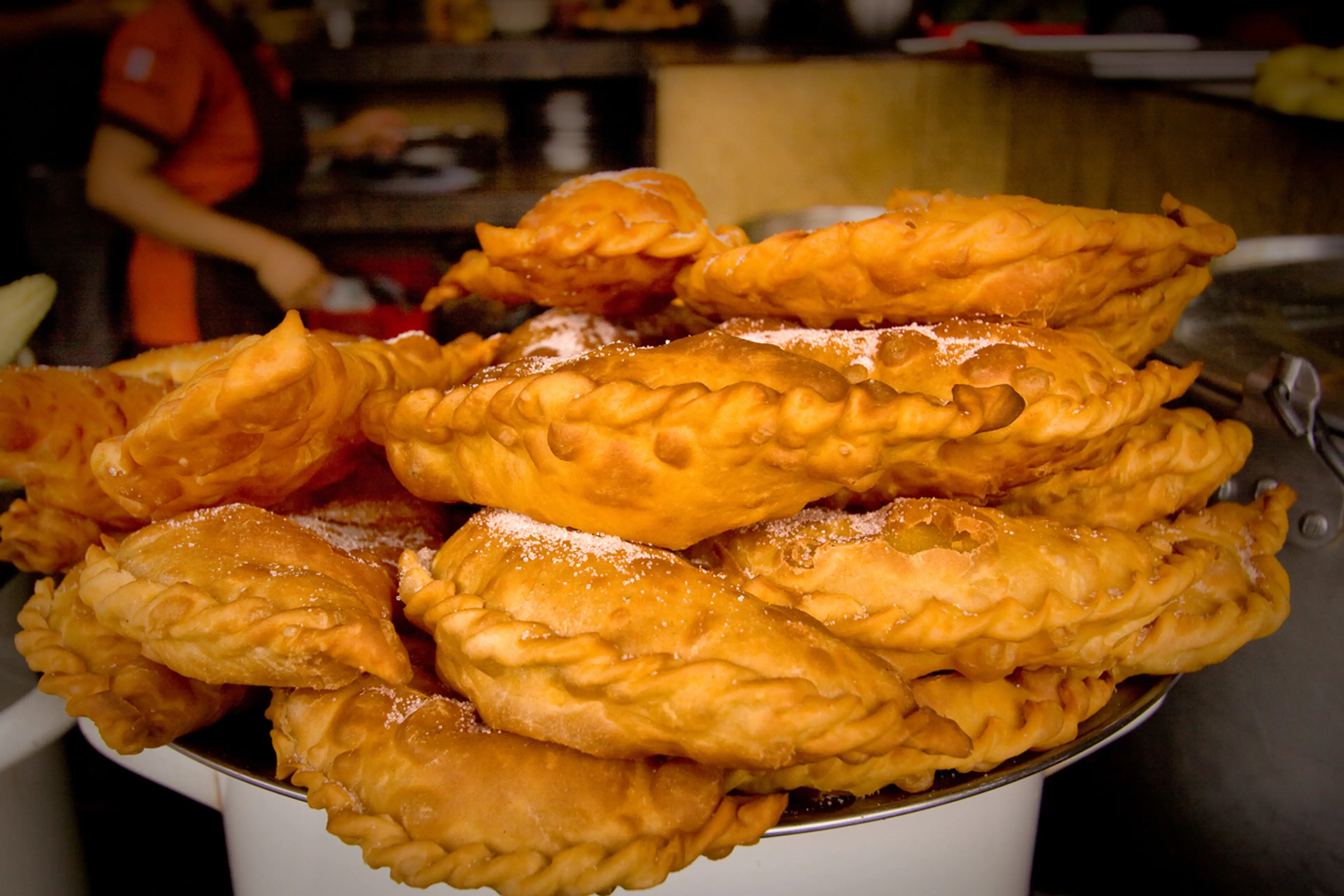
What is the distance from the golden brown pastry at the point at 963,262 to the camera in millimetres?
958

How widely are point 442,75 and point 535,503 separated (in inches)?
123

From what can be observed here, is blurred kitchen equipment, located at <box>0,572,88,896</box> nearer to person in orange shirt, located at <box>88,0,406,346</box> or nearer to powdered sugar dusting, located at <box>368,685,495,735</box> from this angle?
powdered sugar dusting, located at <box>368,685,495,735</box>

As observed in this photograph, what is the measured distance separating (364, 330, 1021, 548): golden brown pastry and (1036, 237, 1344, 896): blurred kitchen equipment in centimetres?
66

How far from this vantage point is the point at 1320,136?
2.12m

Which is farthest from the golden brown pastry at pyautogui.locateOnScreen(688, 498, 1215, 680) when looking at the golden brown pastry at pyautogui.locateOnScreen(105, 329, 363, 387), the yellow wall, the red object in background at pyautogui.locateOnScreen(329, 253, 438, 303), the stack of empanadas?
the red object in background at pyautogui.locateOnScreen(329, 253, 438, 303)

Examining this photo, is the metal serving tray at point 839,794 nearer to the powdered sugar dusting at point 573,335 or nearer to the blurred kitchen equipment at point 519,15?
the powdered sugar dusting at point 573,335

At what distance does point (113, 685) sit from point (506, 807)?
42cm

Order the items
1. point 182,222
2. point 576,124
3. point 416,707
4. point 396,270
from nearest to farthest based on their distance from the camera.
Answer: point 416,707 → point 182,222 → point 396,270 → point 576,124

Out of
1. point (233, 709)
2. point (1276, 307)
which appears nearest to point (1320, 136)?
point (1276, 307)

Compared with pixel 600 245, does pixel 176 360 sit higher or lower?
lower

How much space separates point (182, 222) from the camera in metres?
2.51

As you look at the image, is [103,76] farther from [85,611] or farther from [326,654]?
[326,654]

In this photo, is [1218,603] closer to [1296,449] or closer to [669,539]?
[1296,449]

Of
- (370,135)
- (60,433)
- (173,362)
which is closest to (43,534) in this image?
(60,433)
